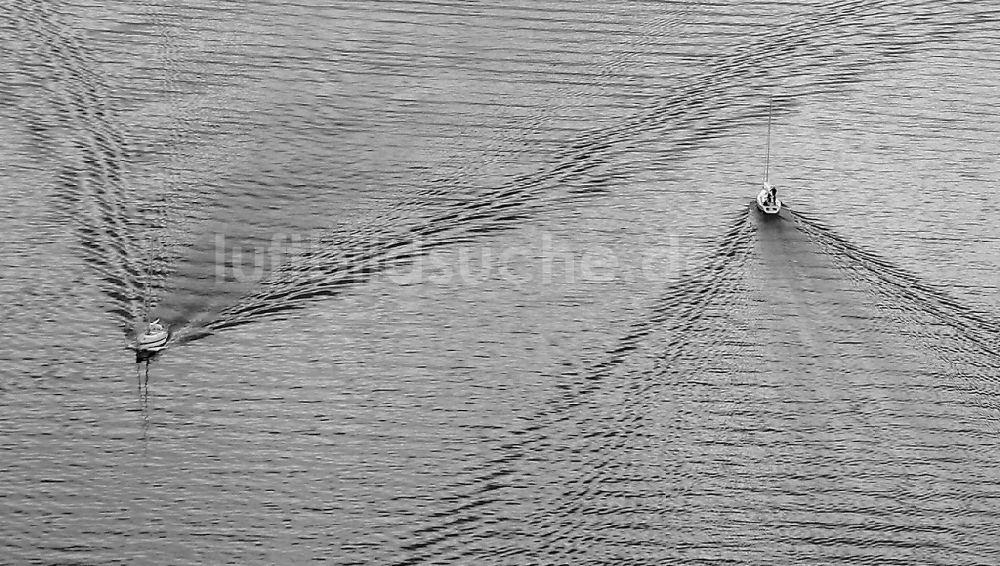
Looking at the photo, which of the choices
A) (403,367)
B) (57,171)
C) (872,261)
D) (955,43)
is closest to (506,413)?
(403,367)

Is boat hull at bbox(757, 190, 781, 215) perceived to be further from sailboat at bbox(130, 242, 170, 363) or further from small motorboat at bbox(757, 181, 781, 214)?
sailboat at bbox(130, 242, 170, 363)

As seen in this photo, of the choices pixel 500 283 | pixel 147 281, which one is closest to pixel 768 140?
pixel 500 283

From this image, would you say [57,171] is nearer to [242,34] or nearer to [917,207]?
[242,34]

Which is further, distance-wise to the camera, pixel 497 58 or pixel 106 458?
pixel 497 58

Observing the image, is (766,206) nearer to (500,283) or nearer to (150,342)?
(500,283)

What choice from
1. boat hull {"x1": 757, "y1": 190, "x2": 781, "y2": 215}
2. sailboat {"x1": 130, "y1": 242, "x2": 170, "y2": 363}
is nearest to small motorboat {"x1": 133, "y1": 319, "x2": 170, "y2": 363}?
sailboat {"x1": 130, "y1": 242, "x2": 170, "y2": 363}

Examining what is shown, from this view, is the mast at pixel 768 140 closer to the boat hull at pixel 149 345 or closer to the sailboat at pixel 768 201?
the sailboat at pixel 768 201
